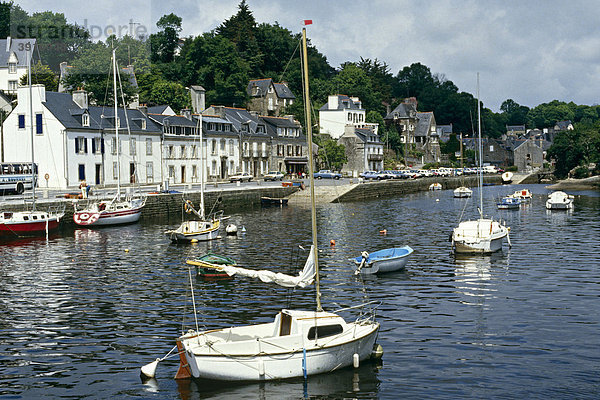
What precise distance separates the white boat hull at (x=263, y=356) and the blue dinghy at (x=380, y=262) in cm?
1789

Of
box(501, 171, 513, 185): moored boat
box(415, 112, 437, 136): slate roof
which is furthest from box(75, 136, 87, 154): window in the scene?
box(415, 112, 437, 136): slate roof

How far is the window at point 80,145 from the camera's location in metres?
84.2

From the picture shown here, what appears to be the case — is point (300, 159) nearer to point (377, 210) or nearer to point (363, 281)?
point (377, 210)

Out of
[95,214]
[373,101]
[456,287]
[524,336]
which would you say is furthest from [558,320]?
[373,101]

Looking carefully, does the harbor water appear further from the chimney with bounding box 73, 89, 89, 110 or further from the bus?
the chimney with bounding box 73, 89, 89, 110

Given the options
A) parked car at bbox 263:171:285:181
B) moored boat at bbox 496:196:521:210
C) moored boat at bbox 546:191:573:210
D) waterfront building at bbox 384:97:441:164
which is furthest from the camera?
waterfront building at bbox 384:97:441:164

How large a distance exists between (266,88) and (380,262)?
339 ft

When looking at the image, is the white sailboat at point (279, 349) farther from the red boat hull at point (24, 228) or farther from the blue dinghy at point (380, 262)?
the red boat hull at point (24, 228)

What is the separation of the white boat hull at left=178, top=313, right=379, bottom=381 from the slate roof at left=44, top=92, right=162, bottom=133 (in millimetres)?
66909

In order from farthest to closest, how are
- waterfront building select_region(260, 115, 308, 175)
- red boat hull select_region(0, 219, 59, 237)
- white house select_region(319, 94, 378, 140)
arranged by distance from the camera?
white house select_region(319, 94, 378, 140) → waterfront building select_region(260, 115, 308, 175) → red boat hull select_region(0, 219, 59, 237)

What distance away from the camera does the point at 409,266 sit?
44.9 meters

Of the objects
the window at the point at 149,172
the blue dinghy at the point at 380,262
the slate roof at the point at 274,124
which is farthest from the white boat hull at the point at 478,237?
the slate roof at the point at 274,124

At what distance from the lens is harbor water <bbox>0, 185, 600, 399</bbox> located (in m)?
22.7

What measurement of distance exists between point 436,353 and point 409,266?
19268 mm
